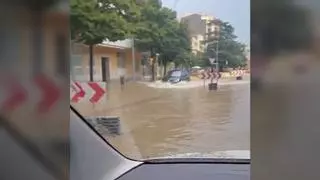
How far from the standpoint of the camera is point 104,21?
2193 mm

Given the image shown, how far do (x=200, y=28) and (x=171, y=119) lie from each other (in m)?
0.59

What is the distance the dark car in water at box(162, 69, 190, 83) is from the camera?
2.10 m

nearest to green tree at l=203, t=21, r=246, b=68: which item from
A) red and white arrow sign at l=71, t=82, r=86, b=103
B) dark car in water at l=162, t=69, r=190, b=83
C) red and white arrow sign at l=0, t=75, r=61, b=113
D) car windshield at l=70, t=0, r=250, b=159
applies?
car windshield at l=70, t=0, r=250, b=159

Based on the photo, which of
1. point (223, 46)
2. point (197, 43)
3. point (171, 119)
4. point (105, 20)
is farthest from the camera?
point (171, 119)

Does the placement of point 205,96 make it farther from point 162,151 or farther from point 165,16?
point 162,151

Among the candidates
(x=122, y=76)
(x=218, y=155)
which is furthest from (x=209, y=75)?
(x=218, y=155)

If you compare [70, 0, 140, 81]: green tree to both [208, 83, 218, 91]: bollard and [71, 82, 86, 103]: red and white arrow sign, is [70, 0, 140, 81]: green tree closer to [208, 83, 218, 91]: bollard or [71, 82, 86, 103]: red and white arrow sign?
[71, 82, 86, 103]: red and white arrow sign

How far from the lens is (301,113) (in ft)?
2.76

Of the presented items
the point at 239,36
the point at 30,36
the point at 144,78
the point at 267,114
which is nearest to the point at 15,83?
the point at 30,36

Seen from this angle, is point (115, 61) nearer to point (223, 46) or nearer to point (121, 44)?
point (121, 44)

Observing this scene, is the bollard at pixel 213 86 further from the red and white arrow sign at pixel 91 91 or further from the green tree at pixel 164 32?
the red and white arrow sign at pixel 91 91

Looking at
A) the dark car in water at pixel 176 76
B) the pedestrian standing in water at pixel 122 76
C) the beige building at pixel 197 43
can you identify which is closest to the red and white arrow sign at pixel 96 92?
the pedestrian standing in water at pixel 122 76

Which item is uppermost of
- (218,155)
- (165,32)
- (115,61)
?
(165,32)

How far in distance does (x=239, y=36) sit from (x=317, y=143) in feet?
3.02
